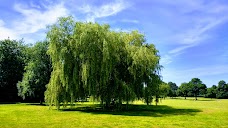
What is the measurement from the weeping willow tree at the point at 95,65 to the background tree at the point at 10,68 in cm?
2972

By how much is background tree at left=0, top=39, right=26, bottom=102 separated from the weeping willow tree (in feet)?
97.5

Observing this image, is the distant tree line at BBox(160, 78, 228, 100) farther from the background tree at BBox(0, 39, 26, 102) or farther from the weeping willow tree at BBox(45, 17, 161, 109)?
the weeping willow tree at BBox(45, 17, 161, 109)

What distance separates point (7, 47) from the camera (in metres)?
59.8

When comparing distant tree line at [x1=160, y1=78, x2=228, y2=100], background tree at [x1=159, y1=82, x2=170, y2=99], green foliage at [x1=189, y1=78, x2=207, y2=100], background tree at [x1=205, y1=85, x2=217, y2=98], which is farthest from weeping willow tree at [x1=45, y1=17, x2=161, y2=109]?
background tree at [x1=205, y1=85, x2=217, y2=98]

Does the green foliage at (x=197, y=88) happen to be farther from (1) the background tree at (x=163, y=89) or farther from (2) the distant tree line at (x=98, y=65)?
(2) the distant tree line at (x=98, y=65)

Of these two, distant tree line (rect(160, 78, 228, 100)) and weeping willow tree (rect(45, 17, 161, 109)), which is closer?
weeping willow tree (rect(45, 17, 161, 109))

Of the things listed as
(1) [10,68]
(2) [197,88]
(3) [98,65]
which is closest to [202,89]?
(2) [197,88]

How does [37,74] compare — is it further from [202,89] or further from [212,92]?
[212,92]

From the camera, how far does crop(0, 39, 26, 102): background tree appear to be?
57.4 m

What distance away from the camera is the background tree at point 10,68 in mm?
57406

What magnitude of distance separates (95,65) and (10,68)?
3474 centimetres

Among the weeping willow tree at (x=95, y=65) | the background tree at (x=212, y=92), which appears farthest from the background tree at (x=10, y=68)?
the background tree at (x=212, y=92)

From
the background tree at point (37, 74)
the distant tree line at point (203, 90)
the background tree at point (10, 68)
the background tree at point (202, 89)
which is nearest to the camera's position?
the background tree at point (37, 74)

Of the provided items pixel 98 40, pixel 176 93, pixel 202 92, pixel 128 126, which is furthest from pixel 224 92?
pixel 128 126
